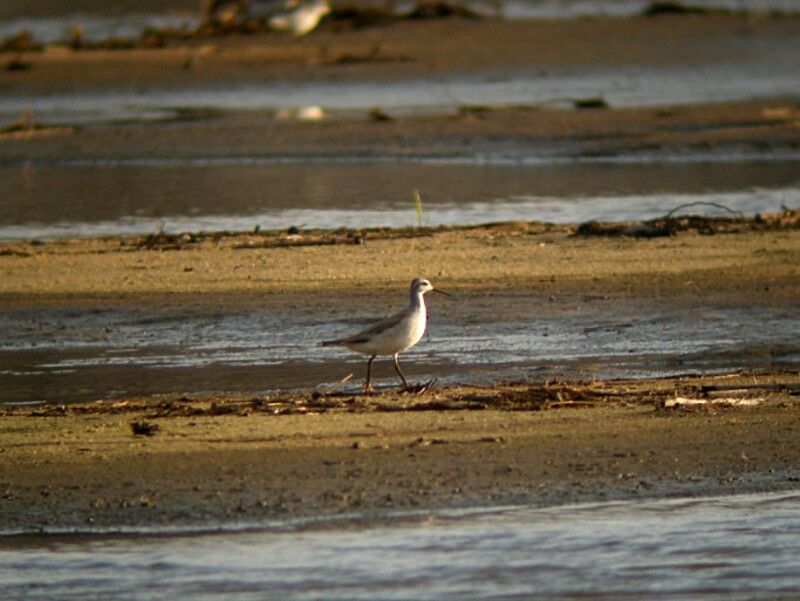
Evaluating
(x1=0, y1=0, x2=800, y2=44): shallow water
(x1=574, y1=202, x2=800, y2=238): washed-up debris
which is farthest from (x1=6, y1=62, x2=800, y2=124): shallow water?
(x1=574, y1=202, x2=800, y2=238): washed-up debris

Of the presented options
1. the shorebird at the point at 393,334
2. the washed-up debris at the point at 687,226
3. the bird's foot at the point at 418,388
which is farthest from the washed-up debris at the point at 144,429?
the washed-up debris at the point at 687,226

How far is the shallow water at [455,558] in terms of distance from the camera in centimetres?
761

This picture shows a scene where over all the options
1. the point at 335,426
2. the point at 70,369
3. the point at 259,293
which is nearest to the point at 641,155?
the point at 259,293

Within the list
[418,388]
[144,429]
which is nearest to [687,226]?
[418,388]

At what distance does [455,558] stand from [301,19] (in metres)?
36.1

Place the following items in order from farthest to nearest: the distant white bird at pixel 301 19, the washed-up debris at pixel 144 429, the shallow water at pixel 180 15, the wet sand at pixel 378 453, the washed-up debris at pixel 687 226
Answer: the shallow water at pixel 180 15, the distant white bird at pixel 301 19, the washed-up debris at pixel 687 226, the washed-up debris at pixel 144 429, the wet sand at pixel 378 453

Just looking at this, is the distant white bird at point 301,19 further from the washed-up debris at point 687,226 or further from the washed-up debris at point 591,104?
the washed-up debris at point 687,226

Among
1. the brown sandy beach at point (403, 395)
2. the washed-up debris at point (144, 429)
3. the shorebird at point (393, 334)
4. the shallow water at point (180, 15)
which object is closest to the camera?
the brown sandy beach at point (403, 395)

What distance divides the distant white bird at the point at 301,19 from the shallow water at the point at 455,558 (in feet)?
114

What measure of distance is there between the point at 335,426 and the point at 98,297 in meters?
5.38

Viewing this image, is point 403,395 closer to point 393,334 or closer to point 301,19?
point 393,334

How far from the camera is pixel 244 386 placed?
11.3 metres

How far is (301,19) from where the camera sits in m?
43.0

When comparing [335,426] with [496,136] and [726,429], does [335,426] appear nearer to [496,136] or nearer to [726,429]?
[726,429]
